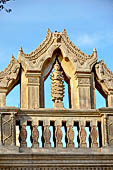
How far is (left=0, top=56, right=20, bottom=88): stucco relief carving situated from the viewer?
17203mm

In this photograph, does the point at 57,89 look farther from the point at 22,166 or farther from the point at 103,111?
the point at 22,166

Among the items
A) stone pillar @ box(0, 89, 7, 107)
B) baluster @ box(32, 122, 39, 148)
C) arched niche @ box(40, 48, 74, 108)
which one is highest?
arched niche @ box(40, 48, 74, 108)

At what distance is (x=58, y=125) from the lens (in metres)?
16.7

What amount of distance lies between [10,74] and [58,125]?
2.02 meters

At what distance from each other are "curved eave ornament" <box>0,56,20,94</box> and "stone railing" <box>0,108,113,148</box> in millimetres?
989

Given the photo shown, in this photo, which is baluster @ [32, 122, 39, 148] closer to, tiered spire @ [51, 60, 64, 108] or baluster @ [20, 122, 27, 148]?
baluster @ [20, 122, 27, 148]

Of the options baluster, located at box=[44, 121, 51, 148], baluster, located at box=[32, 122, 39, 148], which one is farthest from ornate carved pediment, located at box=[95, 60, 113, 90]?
baluster, located at box=[32, 122, 39, 148]

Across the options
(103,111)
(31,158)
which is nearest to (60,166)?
(31,158)

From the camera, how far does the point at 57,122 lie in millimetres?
16719

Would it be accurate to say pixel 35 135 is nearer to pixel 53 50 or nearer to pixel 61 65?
pixel 61 65

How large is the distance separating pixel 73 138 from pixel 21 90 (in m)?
2.03

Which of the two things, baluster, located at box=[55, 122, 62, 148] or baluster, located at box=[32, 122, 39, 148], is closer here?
baluster, located at box=[32, 122, 39, 148]

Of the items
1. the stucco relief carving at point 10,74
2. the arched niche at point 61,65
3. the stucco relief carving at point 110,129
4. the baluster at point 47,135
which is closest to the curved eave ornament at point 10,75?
the stucco relief carving at point 10,74

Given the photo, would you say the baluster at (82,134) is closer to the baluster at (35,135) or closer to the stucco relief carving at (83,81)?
the baluster at (35,135)
